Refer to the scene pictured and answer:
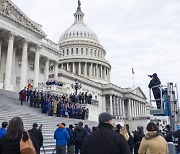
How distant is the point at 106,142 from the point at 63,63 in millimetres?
85520

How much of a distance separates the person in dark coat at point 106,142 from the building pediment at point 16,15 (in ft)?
102

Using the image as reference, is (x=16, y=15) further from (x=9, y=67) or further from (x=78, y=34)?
(x=78, y=34)

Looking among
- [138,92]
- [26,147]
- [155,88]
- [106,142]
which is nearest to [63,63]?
[138,92]

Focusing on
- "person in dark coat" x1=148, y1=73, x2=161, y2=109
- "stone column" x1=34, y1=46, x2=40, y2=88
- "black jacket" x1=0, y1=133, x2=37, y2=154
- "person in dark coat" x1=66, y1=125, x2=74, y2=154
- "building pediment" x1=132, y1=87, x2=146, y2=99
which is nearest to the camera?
"black jacket" x1=0, y1=133, x2=37, y2=154

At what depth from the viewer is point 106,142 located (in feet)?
12.4

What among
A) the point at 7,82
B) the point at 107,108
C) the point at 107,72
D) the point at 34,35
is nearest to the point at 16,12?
the point at 34,35

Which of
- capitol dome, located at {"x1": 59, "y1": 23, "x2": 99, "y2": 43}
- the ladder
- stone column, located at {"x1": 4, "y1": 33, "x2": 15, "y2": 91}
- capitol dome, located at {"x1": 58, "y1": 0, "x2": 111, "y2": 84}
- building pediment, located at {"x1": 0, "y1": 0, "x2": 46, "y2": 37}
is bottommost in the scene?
the ladder

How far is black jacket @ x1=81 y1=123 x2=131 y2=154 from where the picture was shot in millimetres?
3742

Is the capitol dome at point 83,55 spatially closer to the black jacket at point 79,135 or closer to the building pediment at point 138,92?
the building pediment at point 138,92

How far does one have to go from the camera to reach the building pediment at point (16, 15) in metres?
32.4

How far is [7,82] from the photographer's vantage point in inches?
1244

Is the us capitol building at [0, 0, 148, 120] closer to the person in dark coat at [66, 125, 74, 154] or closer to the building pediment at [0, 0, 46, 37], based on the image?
the building pediment at [0, 0, 46, 37]

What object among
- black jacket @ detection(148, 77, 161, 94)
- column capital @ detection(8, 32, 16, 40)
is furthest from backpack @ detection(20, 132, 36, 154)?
column capital @ detection(8, 32, 16, 40)

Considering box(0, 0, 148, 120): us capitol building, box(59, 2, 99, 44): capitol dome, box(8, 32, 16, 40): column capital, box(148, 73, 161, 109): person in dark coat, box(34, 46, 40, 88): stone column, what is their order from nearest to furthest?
box(148, 73, 161, 109): person in dark coat, box(8, 32, 16, 40): column capital, box(0, 0, 148, 120): us capitol building, box(34, 46, 40, 88): stone column, box(59, 2, 99, 44): capitol dome
